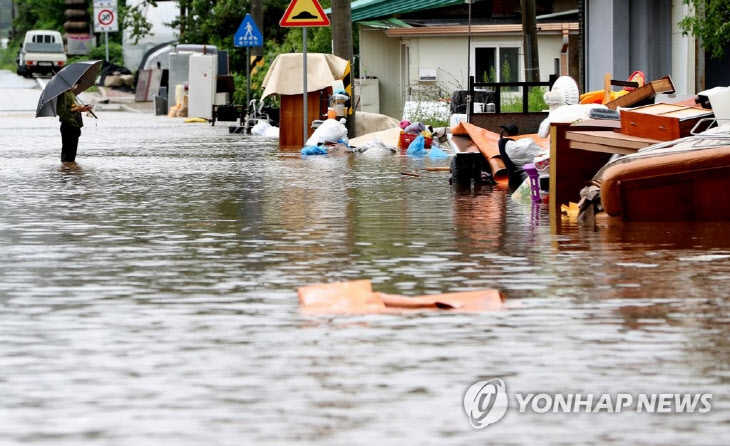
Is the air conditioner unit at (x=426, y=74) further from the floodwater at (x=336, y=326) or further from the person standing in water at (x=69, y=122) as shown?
the floodwater at (x=336, y=326)

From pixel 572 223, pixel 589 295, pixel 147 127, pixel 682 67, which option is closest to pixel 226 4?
pixel 147 127

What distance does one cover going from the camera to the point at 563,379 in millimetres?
5891

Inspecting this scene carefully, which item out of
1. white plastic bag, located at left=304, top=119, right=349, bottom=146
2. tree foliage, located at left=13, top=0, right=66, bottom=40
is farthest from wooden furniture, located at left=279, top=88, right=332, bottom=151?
tree foliage, located at left=13, top=0, right=66, bottom=40

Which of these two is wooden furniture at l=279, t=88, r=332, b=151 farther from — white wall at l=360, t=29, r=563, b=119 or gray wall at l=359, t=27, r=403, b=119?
gray wall at l=359, t=27, r=403, b=119

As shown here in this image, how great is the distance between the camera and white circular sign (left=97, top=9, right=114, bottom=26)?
75.6 m

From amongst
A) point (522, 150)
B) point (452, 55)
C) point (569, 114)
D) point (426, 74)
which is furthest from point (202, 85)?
point (569, 114)

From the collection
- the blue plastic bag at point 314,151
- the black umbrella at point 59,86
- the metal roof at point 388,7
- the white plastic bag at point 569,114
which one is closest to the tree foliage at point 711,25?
the white plastic bag at point 569,114

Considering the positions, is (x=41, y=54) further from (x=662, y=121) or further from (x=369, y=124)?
(x=662, y=121)

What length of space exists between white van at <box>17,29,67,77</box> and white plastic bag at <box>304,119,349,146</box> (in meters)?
56.3

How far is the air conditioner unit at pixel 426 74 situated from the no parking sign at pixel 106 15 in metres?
38.7

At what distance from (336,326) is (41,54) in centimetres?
7644

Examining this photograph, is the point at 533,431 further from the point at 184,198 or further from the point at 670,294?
the point at 184,198

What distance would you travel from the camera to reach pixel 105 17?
75750mm

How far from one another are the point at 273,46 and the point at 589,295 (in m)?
40.6
